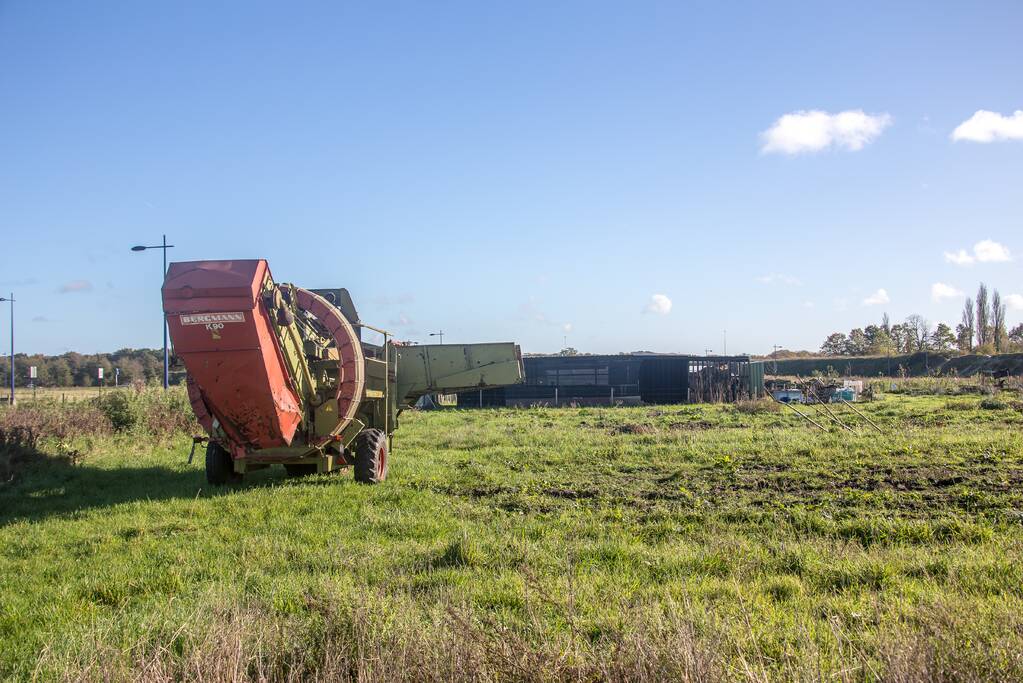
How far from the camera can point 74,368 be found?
253 ft

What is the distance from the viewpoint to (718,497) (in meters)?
10.6

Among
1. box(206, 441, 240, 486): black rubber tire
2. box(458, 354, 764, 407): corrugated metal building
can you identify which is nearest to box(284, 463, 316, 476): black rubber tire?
box(206, 441, 240, 486): black rubber tire

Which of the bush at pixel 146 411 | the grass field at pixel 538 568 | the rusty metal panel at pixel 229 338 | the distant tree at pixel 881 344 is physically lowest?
the grass field at pixel 538 568

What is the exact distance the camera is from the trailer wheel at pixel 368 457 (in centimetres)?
1261

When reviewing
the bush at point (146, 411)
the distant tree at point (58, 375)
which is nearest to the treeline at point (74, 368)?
the distant tree at point (58, 375)

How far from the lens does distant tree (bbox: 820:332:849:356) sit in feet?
312

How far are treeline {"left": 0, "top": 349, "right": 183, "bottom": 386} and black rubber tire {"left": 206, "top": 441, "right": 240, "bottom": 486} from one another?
2336 inches

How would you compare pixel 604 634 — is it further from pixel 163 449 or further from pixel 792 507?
pixel 163 449

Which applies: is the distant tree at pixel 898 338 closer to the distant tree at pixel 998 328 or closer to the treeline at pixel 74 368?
the distant tree at pixel 998 328

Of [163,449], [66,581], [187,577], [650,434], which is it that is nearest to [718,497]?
[187,577]

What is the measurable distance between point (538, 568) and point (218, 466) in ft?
24.9

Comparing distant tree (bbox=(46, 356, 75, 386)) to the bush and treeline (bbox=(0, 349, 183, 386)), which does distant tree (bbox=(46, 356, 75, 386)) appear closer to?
treeline (bbox=(0, 349, 183, 386))

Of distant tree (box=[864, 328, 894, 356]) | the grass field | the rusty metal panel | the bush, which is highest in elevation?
distant tree (box=[864, 328, 894, 356])

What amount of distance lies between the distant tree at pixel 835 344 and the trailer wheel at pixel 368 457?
298ft
